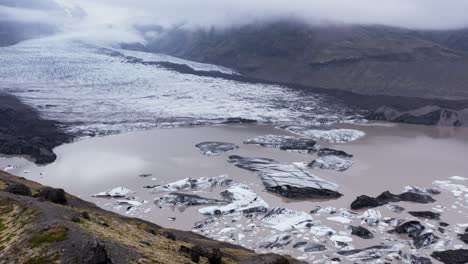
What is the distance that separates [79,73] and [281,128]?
280ft

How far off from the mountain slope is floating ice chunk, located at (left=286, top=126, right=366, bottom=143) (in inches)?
2416

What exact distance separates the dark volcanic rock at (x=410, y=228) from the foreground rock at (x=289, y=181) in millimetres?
9399

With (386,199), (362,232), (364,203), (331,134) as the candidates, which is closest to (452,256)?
(362,232)

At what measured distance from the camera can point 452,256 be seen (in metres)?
31.9

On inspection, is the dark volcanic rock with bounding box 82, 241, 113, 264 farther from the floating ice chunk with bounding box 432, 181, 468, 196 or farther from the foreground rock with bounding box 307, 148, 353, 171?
the foreground rock with bounding box 307, 148, 353, 171

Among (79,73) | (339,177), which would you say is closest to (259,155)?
(339,177)

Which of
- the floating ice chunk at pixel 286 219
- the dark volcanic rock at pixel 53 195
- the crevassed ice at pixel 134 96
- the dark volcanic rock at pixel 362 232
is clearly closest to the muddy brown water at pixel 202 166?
the dark volcanic rock at pixel 362 232

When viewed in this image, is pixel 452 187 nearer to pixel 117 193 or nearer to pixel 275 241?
pixel 275 241

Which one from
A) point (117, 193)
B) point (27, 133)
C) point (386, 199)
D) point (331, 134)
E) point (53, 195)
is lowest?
point (117, 193)

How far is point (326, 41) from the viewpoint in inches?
7426

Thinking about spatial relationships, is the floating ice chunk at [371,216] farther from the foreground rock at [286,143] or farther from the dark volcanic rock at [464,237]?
the foreground rock at [286,143]

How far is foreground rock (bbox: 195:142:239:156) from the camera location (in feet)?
204

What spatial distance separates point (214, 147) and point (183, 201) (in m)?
22.5

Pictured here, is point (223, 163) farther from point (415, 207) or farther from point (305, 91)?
point (305, 91)
